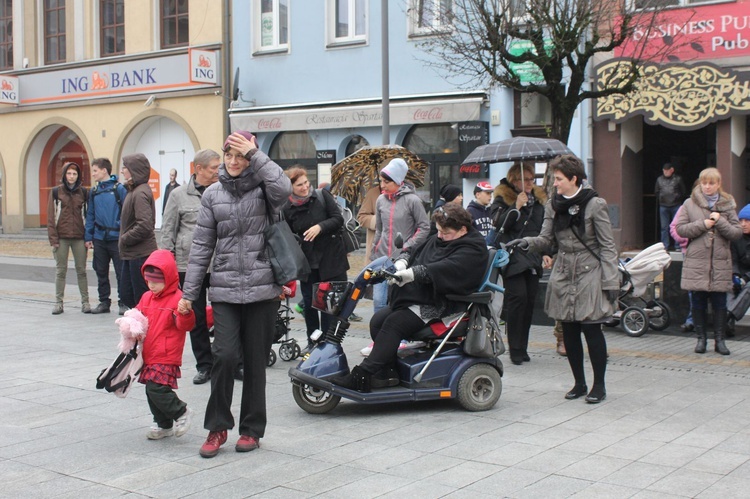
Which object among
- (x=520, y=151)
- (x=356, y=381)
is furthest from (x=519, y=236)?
(x=356, y=381)

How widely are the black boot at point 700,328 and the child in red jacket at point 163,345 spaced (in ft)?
17.1

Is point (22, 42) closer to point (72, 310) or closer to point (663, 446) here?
point (72, 310)

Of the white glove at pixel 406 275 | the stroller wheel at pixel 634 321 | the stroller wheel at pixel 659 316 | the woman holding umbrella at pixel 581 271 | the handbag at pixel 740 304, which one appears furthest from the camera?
the stroller wheel at pixel 659 316

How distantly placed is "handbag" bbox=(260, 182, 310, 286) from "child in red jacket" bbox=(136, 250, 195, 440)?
2.16 feet

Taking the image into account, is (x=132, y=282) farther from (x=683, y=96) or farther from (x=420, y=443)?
(x=683, y=96)

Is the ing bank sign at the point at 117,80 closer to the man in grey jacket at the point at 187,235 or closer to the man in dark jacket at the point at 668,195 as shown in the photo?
the man in dark jacket at the point at 668,195

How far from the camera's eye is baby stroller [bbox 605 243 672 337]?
10164 mm

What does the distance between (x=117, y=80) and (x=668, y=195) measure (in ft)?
53.4

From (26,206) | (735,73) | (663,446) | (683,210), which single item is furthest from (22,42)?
(663,446)

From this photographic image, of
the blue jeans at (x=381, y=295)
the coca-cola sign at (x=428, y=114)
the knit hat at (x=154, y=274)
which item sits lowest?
the blue jeans at (x=381, y=295)

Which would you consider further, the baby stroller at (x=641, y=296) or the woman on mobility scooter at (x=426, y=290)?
the baby stroller at (x=641, y=296)

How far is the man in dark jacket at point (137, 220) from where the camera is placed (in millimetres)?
10195

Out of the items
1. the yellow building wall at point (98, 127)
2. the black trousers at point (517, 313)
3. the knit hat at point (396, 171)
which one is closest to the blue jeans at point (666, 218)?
the black trousers at point (517, 313)

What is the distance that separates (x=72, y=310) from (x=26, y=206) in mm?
18821
